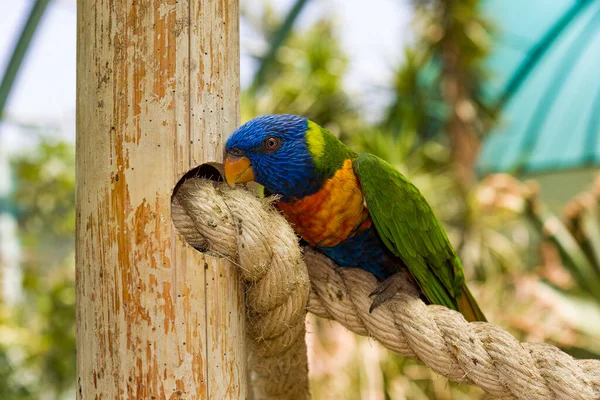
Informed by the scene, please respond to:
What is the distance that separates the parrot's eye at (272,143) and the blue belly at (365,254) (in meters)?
0.35

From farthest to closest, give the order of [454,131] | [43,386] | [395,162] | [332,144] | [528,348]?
[454,131]
[395,162]
[43,386]
[332,144]
[528,348]

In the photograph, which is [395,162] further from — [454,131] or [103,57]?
[103,57]

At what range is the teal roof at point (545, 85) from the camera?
19.6 feet

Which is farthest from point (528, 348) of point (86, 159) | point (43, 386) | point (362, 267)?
point (43, 386)

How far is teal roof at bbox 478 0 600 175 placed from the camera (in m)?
5.99

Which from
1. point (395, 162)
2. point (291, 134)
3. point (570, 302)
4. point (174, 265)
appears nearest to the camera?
point (174, 265)

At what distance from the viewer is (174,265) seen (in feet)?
3.25

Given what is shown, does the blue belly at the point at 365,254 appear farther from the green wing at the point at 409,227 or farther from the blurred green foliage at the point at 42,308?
the blurred green foliage at the point at 42,308

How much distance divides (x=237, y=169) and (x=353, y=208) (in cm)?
44

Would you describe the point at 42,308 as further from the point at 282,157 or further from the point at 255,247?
the point at 255,247

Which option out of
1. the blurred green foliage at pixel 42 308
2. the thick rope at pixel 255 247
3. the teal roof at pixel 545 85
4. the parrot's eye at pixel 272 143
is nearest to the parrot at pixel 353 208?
the parrot's eye at pixel 272 143

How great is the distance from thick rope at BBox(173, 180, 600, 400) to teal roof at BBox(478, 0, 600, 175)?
5.48 meters

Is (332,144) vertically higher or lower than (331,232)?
higher

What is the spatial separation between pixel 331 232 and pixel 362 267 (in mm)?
201
